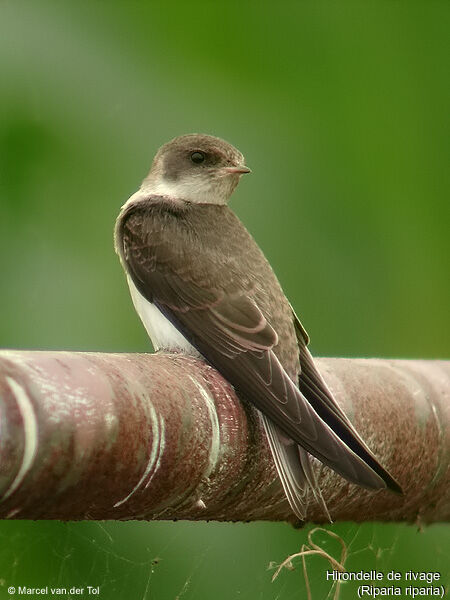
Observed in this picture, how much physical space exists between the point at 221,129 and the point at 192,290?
1188 millimetres

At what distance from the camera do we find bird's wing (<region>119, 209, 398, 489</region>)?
2.33m

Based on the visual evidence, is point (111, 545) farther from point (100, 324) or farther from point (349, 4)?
point (349, 4)

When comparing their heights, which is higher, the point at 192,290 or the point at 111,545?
the point at 192,290

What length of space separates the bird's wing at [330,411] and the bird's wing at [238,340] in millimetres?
19

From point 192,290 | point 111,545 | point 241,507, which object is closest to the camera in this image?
point 241,507

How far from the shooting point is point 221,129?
162 inches

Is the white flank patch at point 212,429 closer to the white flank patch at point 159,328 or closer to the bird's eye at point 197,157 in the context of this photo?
the white flank patch at point 159,328

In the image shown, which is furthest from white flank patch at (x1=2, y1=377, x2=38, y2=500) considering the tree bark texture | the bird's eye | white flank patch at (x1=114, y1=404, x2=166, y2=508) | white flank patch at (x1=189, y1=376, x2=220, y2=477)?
the bird's eye

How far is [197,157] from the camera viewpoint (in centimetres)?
369

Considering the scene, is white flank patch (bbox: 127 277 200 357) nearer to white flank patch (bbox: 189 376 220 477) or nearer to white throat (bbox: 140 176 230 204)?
white throat (bbox: 140 176 230 204)

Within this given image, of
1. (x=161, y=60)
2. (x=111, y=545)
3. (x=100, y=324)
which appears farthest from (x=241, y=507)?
(x=161, y=60)

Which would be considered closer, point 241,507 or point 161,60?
point 241,507

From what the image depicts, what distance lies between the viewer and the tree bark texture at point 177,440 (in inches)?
65.1

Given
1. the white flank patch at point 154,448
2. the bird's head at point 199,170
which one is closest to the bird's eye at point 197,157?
the bird's head at point 199,170
